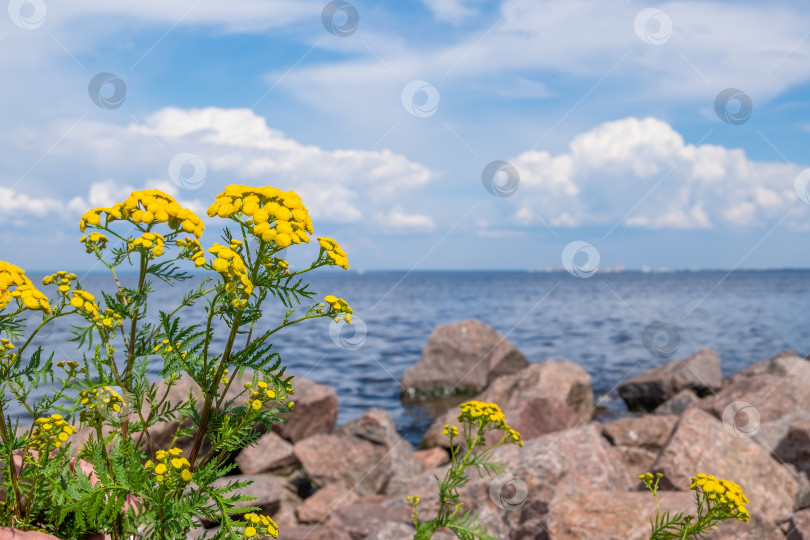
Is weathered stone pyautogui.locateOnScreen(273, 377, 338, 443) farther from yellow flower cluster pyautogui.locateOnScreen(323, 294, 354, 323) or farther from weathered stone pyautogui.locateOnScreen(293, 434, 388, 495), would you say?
yellow flower cluster pyautogui.locateOnScreen(323, 294, 354, 323)

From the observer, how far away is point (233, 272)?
2.09m

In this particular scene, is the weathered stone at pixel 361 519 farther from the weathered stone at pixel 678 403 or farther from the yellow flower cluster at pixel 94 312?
the weathered stone at pixel 678 403

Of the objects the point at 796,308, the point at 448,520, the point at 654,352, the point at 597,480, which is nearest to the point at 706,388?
the point at 654,352

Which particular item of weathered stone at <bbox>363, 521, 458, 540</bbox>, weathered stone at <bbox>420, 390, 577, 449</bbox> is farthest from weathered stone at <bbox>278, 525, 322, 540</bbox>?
weathered stone at <bbox>420, 390, 577, 449</bbox>

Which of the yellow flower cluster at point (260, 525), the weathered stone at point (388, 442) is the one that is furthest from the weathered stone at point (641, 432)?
the yellow flower cluster at point (260, 525)

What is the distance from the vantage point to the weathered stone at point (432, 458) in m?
12.4

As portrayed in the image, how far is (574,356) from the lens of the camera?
27312mm

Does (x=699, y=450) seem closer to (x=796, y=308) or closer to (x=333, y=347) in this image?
(x=333, y=347)

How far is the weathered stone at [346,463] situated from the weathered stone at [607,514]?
5495 mm

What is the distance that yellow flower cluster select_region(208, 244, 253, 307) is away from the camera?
80.8 inches

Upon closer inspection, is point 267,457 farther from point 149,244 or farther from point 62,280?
point 149,244

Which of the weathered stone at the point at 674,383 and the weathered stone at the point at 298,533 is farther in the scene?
the weathered stone at the point at 674,383

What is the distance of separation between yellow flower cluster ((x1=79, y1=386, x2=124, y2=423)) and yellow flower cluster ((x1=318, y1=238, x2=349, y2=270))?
3.17ft

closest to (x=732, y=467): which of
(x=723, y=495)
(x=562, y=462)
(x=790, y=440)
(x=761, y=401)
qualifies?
(x=790, y=440)
